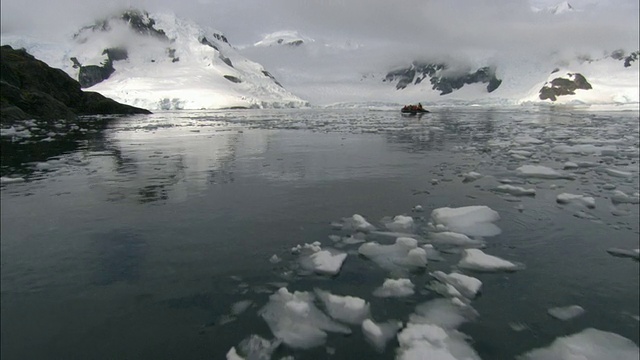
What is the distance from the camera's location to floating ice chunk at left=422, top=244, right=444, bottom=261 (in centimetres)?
525

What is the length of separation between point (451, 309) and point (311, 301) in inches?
56.1

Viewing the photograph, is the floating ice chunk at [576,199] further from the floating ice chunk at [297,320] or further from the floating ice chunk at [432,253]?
the floating ice chunk at [297,320]

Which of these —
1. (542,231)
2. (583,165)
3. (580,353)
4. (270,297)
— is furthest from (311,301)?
(583,165)

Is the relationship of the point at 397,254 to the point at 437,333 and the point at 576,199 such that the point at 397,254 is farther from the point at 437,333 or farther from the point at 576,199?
the point at 576,199

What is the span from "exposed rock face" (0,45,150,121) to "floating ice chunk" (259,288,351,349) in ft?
119

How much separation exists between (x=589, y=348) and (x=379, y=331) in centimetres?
179

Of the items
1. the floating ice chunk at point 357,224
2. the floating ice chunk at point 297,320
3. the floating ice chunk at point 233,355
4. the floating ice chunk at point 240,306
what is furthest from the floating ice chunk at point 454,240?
the floating ice chunk at point 233,355

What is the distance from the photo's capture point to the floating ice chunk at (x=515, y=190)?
8312 millimetres

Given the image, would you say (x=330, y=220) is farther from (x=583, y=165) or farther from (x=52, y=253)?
(x=583, y=165)

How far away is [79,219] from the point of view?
6.59 meters

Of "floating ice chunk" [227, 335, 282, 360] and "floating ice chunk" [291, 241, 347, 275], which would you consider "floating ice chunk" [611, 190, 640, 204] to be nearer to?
"floating ice chunk" [291, 241, 347, 275]

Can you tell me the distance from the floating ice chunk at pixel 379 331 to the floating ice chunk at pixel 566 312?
155cm

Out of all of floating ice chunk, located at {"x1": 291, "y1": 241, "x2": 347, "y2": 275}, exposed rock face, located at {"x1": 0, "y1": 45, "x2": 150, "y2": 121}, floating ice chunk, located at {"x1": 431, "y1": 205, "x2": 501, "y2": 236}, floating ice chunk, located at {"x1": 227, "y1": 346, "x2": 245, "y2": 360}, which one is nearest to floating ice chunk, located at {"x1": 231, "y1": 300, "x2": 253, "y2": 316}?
floating ice chunk, located at {"x1": 227, "y1": 346, "x2": 245, "y2": 360}

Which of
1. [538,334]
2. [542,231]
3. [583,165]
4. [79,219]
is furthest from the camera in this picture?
[583,165]
